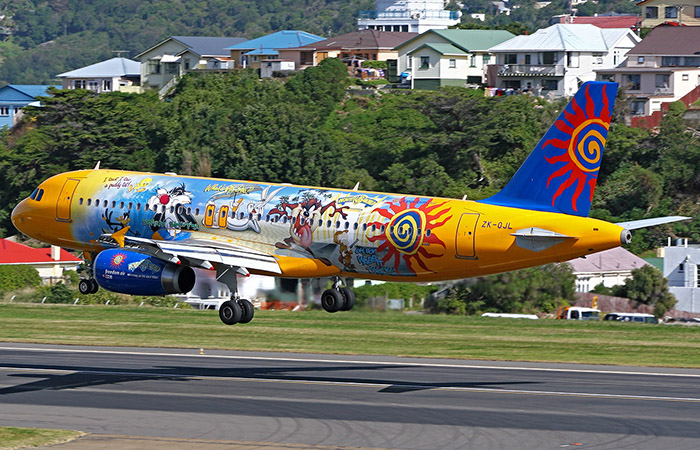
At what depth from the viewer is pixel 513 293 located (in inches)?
3177

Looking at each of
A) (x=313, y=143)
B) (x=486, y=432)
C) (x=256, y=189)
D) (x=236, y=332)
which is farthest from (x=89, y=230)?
(x=313, y=143)

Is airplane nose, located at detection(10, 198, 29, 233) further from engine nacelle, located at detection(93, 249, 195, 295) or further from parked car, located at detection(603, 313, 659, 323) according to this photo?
parked car, located at detection(603, 313, 659, 323)

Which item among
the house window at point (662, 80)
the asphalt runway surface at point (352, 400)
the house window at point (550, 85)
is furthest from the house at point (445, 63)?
the asphalt runway surface at point (352, 400)

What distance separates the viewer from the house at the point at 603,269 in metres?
96.3

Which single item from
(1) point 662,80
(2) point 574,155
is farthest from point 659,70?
(2) point 574,155

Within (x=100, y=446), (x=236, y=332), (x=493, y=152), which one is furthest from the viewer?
(x=493, y=152)

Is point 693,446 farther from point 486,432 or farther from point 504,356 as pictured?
point 504,356

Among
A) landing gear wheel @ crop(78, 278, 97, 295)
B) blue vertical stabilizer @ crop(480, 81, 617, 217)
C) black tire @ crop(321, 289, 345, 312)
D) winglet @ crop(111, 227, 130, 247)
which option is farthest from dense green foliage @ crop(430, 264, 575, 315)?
blue vertical stabilizer @ crop(480, 81, 617, 217)

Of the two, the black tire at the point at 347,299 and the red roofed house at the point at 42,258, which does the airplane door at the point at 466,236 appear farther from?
→ the red roofed house at the point at 42,258

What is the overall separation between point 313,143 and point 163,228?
253ft

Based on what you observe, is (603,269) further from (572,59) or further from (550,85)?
(572,59)

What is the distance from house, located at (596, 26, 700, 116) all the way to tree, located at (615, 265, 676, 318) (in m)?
70.8

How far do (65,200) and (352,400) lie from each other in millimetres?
17243

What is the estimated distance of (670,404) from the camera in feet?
149
